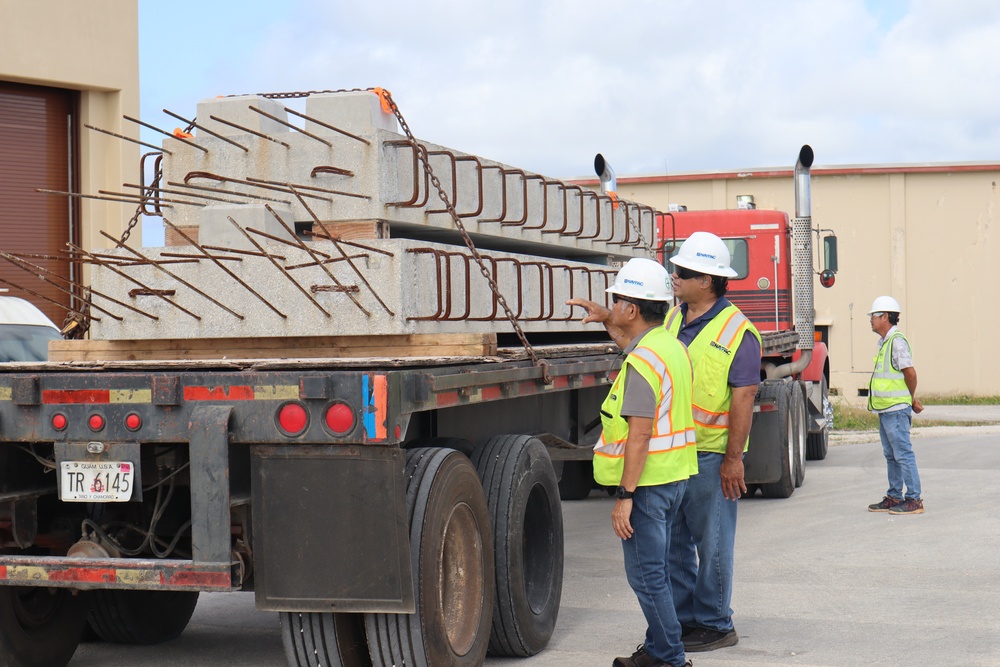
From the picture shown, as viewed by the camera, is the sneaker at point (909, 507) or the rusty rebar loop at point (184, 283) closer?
the rusty rebar loop at point (184, 283)

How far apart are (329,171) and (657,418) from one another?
2.15 metres

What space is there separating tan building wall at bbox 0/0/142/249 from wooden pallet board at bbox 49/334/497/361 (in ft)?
32.3

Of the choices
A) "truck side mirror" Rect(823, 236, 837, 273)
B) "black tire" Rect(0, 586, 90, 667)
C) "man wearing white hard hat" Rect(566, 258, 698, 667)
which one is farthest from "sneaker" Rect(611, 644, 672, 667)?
"truck side mirror" Rect(823, 236, 837, 273)

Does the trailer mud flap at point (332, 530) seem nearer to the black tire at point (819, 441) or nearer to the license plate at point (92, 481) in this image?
the license plate at point (92, 481)

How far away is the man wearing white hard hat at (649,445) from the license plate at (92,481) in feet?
6.34

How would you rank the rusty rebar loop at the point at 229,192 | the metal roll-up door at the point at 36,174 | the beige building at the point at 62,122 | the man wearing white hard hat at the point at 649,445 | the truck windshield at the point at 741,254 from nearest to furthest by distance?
the man wearing white hard hat at the point at 649,445 < the rusty rebar loop at the point at 229,192 < the truck windshield at the point at 741,254 < the beige building at the point at 62,122 < the metal roll-up door at the point at 36,174

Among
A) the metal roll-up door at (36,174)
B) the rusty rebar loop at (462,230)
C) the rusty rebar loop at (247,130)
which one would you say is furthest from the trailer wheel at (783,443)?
the metal roll-up door at (36,174)

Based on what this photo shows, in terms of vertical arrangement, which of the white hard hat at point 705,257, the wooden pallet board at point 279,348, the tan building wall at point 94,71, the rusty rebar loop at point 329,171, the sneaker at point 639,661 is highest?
the tan building wall at point 94,71

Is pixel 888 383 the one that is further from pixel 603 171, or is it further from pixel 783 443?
pixel 603 171

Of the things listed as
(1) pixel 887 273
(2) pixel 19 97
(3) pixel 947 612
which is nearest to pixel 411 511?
(3) pixel 947 612

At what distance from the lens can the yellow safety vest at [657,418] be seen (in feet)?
17.0

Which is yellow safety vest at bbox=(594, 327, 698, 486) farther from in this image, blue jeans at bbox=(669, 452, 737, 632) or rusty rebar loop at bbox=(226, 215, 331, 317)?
rusty rebar loop at bbox=(226, 215, 331, 317)

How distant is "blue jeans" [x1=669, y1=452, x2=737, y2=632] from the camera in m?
5.94

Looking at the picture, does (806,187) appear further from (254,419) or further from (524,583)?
(254,419)
